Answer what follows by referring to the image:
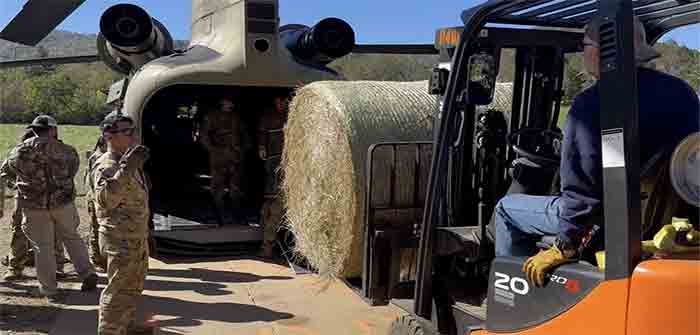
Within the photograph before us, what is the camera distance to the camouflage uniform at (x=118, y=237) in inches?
173

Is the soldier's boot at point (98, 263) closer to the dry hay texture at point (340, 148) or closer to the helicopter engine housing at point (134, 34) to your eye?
the dry hay texture at point (340, 148)

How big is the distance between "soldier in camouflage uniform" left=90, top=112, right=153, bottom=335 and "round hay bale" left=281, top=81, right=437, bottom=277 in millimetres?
1345

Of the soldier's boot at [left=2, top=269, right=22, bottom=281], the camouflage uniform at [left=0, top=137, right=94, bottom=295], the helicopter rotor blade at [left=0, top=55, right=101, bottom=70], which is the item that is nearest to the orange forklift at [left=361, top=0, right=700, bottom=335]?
the camouflage uniform at [left=0, top=137, right=94, bottom=295]

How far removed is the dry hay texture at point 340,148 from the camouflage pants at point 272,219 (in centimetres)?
154

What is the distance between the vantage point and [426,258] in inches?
130

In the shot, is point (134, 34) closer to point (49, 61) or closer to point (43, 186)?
point (43, 186)

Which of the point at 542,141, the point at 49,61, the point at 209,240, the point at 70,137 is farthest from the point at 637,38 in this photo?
the point at 70,137

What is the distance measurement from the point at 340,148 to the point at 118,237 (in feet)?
5.35

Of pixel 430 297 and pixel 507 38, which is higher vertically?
pixel 507 38

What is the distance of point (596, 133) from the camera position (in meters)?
2.42

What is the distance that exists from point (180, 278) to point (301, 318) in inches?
72.5

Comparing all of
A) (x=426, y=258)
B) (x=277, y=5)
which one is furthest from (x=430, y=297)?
(x=277, y=5)

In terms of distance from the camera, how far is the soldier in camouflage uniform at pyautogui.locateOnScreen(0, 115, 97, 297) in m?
5.74

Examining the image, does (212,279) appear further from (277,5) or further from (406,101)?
(277,5)
